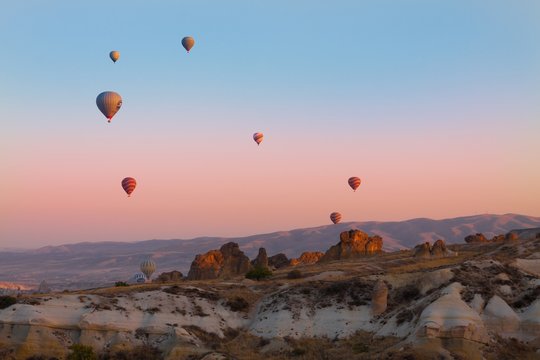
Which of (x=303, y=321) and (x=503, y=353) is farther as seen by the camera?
(x=303, y=321)

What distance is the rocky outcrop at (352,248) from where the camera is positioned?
118812mm

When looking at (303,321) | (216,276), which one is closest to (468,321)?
(303,321)

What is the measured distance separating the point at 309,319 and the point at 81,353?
22578 millimetres

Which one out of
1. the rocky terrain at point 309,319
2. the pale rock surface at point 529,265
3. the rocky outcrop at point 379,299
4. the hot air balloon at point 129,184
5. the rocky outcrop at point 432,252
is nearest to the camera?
the rocky terrain at point 309,319

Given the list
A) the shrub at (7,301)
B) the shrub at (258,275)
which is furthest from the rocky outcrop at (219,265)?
the shrub at (7,301)

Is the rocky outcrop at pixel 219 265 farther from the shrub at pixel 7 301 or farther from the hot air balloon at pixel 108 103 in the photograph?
the shrub at pixel 7 301

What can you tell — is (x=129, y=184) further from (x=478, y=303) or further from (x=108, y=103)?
(x=478, y=303)

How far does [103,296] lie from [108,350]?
9.58m

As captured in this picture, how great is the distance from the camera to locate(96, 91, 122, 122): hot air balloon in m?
99.2

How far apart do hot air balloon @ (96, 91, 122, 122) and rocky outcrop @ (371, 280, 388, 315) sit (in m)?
60.1

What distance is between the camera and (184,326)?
5719 cm

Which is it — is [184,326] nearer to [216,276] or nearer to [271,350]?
[271,350]

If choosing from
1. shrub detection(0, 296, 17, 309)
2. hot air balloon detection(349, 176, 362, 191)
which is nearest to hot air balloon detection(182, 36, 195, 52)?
hot air balloon detection(349, 176, 362, 191)

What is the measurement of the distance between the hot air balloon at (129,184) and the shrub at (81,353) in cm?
6245
